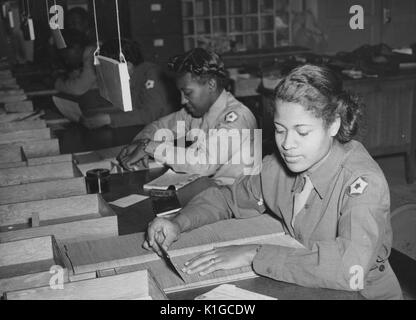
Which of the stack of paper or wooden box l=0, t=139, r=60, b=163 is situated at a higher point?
wooden box l=0, t=139, r=60, b=163

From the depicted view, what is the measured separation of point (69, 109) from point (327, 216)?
3038 mm

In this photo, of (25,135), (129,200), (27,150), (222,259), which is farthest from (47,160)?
(222,259)

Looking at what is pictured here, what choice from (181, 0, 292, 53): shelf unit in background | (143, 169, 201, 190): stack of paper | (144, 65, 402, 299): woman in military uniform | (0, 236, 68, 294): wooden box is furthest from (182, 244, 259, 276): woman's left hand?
(181, 0, 292, 53): shelf unit in background

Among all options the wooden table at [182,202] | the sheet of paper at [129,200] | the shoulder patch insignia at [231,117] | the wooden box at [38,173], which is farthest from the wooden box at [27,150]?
the shoulder patch insignia at [231,117]

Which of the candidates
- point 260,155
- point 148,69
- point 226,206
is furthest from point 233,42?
point 226,206

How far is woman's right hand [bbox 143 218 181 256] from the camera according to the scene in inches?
69.8

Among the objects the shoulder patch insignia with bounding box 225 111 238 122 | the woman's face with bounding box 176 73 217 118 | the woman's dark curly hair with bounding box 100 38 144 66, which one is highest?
the woman's dark curly hair with bounding box 100 38 144 66

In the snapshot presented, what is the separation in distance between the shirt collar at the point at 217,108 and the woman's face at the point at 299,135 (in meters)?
1.33

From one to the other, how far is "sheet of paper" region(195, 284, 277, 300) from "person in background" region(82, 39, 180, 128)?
2.74 m

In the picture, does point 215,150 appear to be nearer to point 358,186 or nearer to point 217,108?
point 217,108

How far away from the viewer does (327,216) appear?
5.80ft

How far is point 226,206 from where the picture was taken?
2.10 m

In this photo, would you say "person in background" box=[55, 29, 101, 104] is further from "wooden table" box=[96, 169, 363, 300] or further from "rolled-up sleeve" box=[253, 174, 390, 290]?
"rolled-up sleeve" box=[253, 174, 390, 290]
